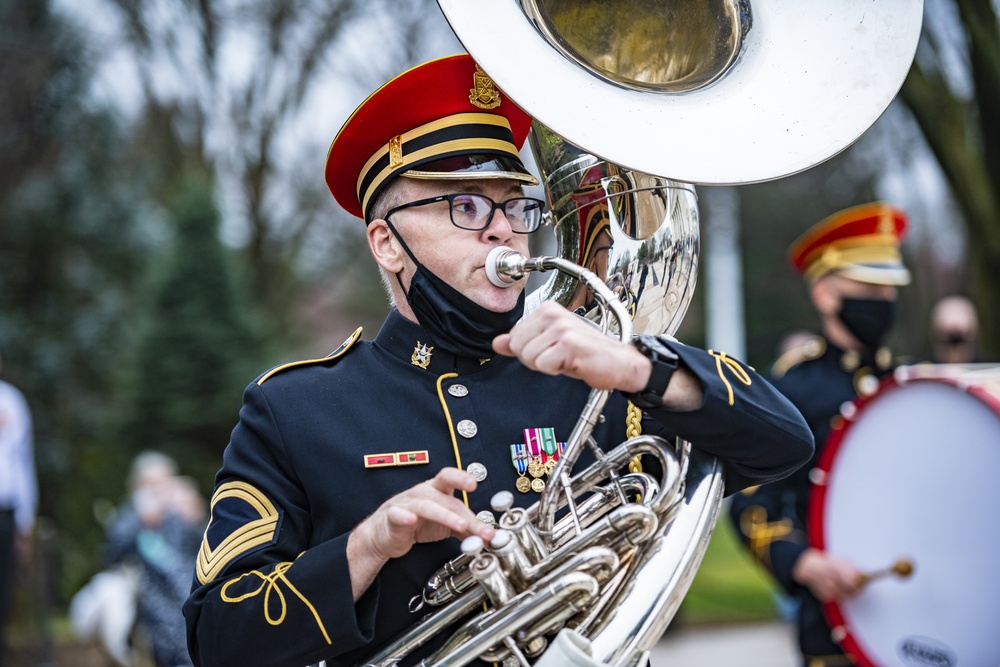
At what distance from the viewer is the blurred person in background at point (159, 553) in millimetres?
5887

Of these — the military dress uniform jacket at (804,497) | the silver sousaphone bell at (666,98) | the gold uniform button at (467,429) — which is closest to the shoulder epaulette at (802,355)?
the military dress uniform jacket at (804,497)

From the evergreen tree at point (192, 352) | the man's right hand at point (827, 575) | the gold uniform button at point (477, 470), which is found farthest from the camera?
the evergreen tree at point (192, 352)

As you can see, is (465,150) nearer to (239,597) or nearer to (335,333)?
(239,597)

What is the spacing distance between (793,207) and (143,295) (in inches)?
533

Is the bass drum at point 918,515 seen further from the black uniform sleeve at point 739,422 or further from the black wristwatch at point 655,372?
the black wristwatch at point 655,372

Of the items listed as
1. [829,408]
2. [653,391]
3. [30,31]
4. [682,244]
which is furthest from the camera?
[30,31]

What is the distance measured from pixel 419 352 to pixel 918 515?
224 centimetres

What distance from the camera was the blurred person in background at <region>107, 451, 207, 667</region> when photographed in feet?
19.3

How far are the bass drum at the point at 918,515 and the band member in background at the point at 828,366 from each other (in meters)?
0.17

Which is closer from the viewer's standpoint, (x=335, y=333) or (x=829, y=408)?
(x=829, y=408)

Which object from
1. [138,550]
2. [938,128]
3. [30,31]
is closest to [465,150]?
[138,550]

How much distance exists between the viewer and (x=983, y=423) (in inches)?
140

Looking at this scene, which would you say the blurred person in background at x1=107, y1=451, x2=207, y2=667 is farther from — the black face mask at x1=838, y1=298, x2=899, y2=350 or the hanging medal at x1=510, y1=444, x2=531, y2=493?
the hanging medal at x1=510, y1=444, x2=531, y2=493

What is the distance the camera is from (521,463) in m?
2.18
